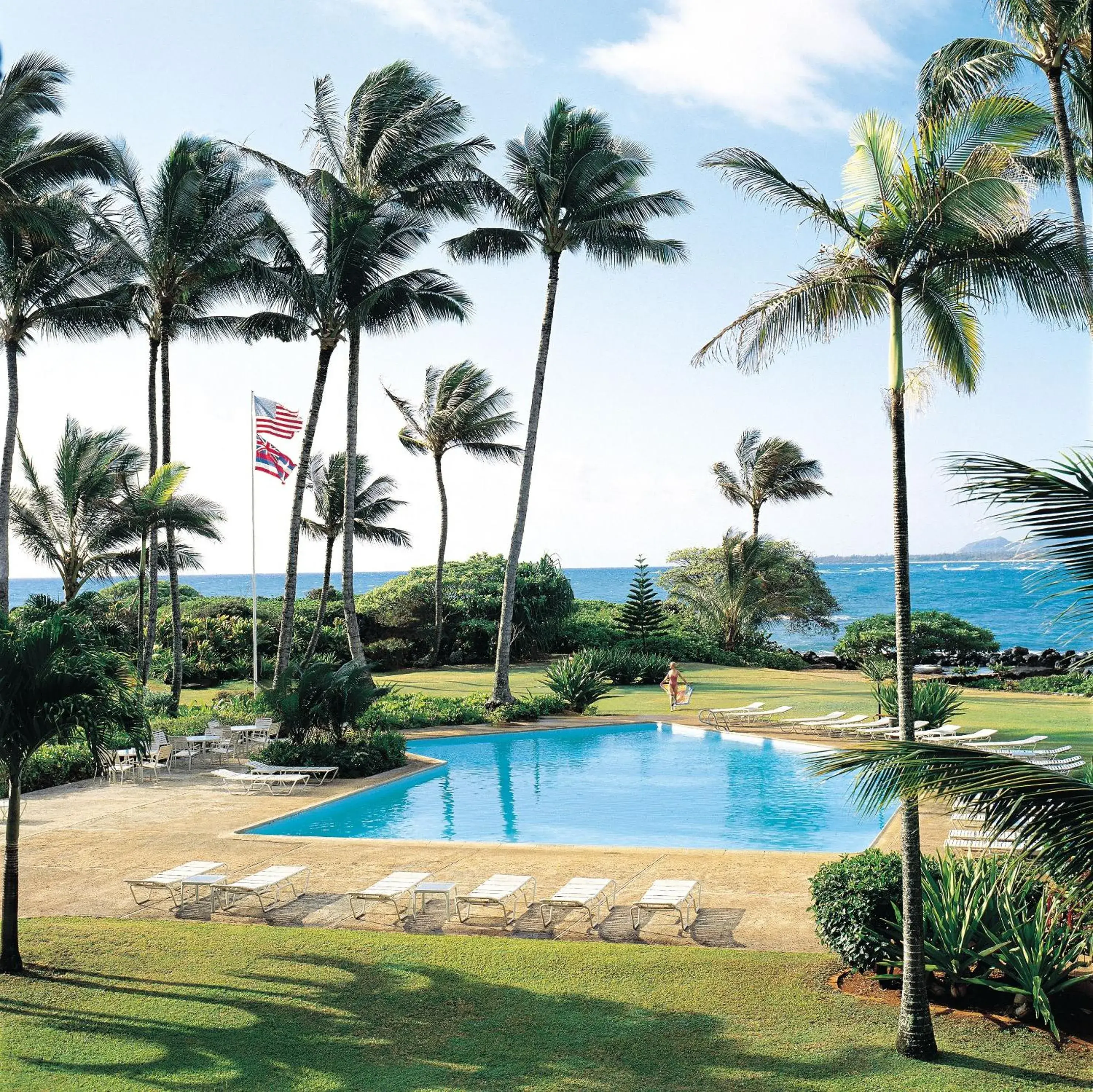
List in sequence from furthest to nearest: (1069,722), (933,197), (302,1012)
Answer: (1069,722)
(302,1012)
(933,197)

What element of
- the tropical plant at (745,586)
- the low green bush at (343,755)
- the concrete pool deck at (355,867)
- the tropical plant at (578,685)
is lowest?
the concrete pool deck at (355,867)

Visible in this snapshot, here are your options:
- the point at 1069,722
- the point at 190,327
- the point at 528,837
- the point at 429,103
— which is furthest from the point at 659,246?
the point at 528,837

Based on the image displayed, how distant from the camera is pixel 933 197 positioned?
7.17 m

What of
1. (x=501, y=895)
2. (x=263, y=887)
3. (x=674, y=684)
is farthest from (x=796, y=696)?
(x=263, y=887)

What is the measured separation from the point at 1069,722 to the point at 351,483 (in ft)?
53.8

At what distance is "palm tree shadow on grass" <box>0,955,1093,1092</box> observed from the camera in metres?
6.74

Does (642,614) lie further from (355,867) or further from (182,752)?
(355,867)

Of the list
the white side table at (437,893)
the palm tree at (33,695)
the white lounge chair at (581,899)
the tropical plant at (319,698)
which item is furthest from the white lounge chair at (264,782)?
the palm tree at (33,695)

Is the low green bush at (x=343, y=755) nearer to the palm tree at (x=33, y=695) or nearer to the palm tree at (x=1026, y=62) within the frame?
the palm tree at (x=33, y=695)

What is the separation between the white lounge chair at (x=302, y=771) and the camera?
17.0 metres

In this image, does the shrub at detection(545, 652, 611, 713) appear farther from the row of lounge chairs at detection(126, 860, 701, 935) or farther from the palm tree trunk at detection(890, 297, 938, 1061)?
the palm tree trunk at detection(890, 297, 938, 1061)

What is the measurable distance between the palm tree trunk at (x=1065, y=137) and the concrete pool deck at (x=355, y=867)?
8.82 metres

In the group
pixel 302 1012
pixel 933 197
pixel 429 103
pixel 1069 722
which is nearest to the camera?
pixel 933 197

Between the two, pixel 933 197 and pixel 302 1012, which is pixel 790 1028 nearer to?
pixel 302 1012
